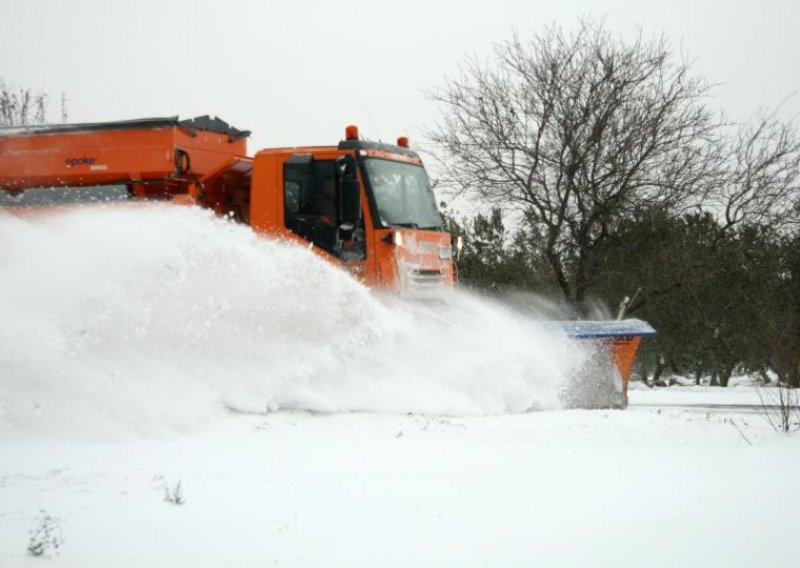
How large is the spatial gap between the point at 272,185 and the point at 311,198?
457 millimetres

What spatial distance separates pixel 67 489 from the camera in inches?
183

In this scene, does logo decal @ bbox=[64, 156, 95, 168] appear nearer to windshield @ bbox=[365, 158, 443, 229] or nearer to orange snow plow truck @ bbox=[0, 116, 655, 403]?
orange snow plow truck @ bbox=[0, 116, 655, 403]

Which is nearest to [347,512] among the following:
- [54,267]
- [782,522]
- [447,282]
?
[782,522]

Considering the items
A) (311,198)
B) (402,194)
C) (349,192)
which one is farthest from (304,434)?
(402,194)

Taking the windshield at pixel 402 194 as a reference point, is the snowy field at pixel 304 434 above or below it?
below

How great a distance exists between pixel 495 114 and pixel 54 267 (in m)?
10.8

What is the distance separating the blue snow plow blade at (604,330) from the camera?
926 centimetres

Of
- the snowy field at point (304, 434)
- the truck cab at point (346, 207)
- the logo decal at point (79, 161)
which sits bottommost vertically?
the snowy field at point (304, 434)

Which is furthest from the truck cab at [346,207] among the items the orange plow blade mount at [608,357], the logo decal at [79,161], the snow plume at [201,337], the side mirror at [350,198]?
the orange plow blade mount at [608,357]

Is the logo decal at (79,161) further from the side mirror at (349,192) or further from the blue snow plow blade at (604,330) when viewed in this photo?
the blue snow plow blade at (604,330)

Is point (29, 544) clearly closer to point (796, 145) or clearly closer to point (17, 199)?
point (17, 199)

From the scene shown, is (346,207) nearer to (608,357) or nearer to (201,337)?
(201,337)

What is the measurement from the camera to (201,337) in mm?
7367

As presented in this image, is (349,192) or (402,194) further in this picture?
(402,194)
